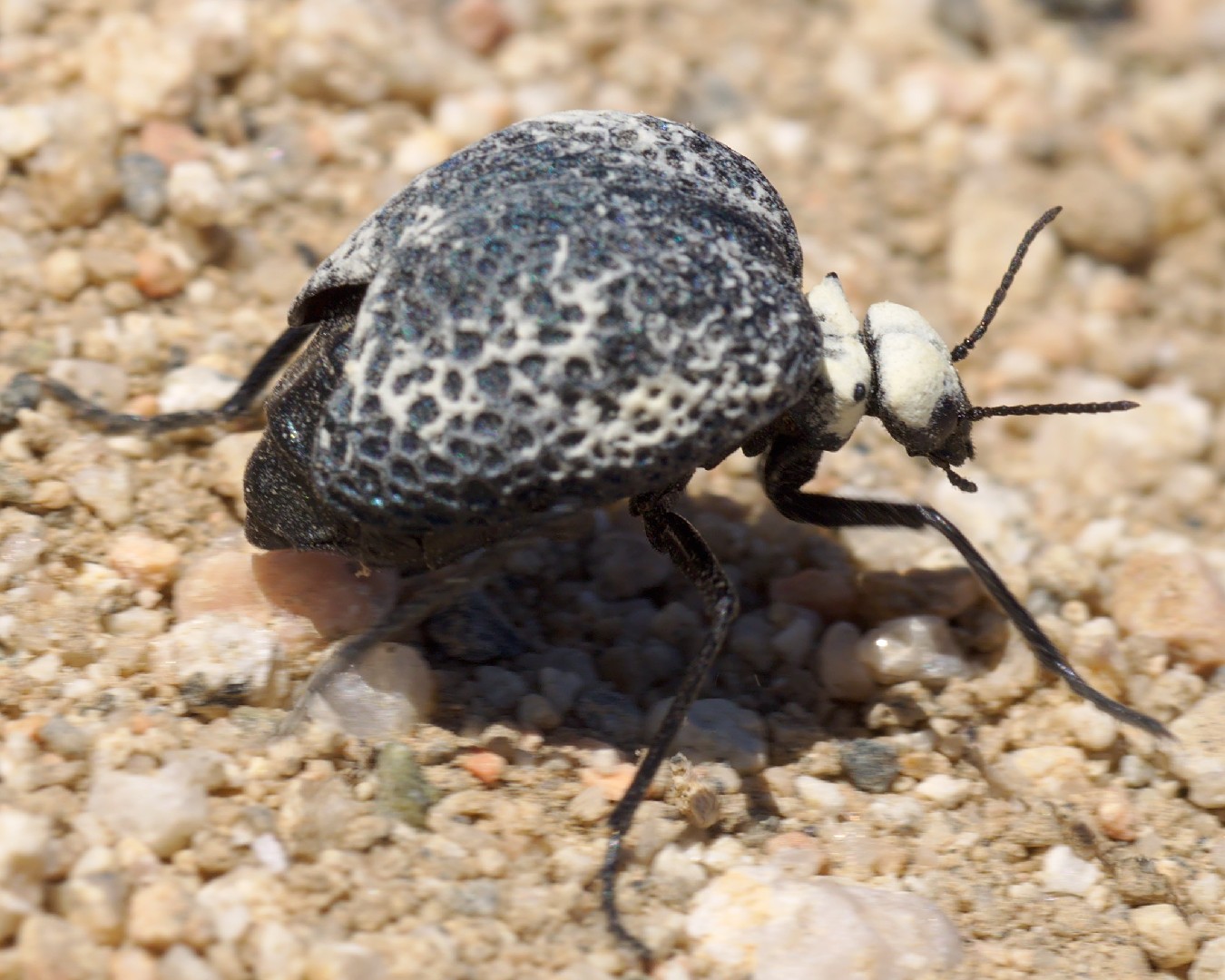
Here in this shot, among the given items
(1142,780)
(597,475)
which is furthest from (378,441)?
(1142,780)

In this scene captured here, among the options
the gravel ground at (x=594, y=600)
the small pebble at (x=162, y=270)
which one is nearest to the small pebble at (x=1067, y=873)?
the gravel ground at (x=594, y=600)

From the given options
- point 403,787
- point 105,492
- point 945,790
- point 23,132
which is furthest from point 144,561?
point 945,790

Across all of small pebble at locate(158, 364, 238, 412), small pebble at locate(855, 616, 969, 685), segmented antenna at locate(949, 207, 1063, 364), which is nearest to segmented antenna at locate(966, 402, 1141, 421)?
segmented antenna at locate(949, 207, 1063, 364)

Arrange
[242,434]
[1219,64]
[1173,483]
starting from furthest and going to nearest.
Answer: [1219,64] → [1173,483] → [242,434]

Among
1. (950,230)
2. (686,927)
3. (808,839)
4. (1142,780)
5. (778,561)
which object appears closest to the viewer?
(686,927)

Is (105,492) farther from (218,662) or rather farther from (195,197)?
(195,197)

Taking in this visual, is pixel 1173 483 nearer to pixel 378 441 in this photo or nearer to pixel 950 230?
pixel 950 230
